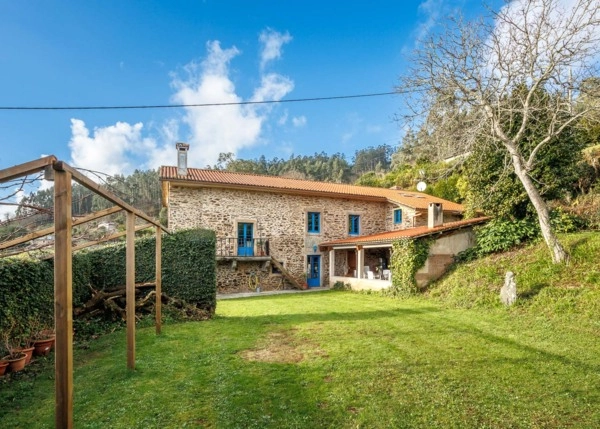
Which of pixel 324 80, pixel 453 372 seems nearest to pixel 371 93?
pixel 324 80

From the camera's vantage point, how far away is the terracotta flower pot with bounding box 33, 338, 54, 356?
19.2 feet

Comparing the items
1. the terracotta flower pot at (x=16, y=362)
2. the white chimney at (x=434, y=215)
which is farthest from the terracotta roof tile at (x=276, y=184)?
the terracotta flower pot at (x=16, y=362)

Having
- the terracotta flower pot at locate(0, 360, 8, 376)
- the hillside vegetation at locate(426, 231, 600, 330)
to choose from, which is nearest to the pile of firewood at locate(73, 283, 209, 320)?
the terracotta flower pot at locate(0, 360, 8, 376)

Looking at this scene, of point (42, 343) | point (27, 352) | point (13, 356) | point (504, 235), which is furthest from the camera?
point (504, 235)

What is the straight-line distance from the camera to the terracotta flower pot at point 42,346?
19.2ft

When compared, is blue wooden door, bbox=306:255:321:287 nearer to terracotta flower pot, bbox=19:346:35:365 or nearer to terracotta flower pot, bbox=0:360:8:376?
terracotta flower pot, bbox=19:346:35:365

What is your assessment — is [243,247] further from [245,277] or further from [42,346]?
[42,346]

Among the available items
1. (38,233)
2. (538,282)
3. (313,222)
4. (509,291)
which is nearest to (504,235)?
(538,282)

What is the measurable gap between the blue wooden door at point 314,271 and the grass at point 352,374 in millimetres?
9553

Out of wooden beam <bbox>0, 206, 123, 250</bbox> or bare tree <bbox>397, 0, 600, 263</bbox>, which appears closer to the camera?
wooden beam <bbox>0, 206, 123, 250</bbox>

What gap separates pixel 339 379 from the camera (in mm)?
4297

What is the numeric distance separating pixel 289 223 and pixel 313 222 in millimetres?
1484

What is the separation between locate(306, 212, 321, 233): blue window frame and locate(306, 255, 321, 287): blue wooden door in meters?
1.50

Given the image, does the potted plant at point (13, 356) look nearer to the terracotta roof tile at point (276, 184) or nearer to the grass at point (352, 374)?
the grass at point (352, 374)
